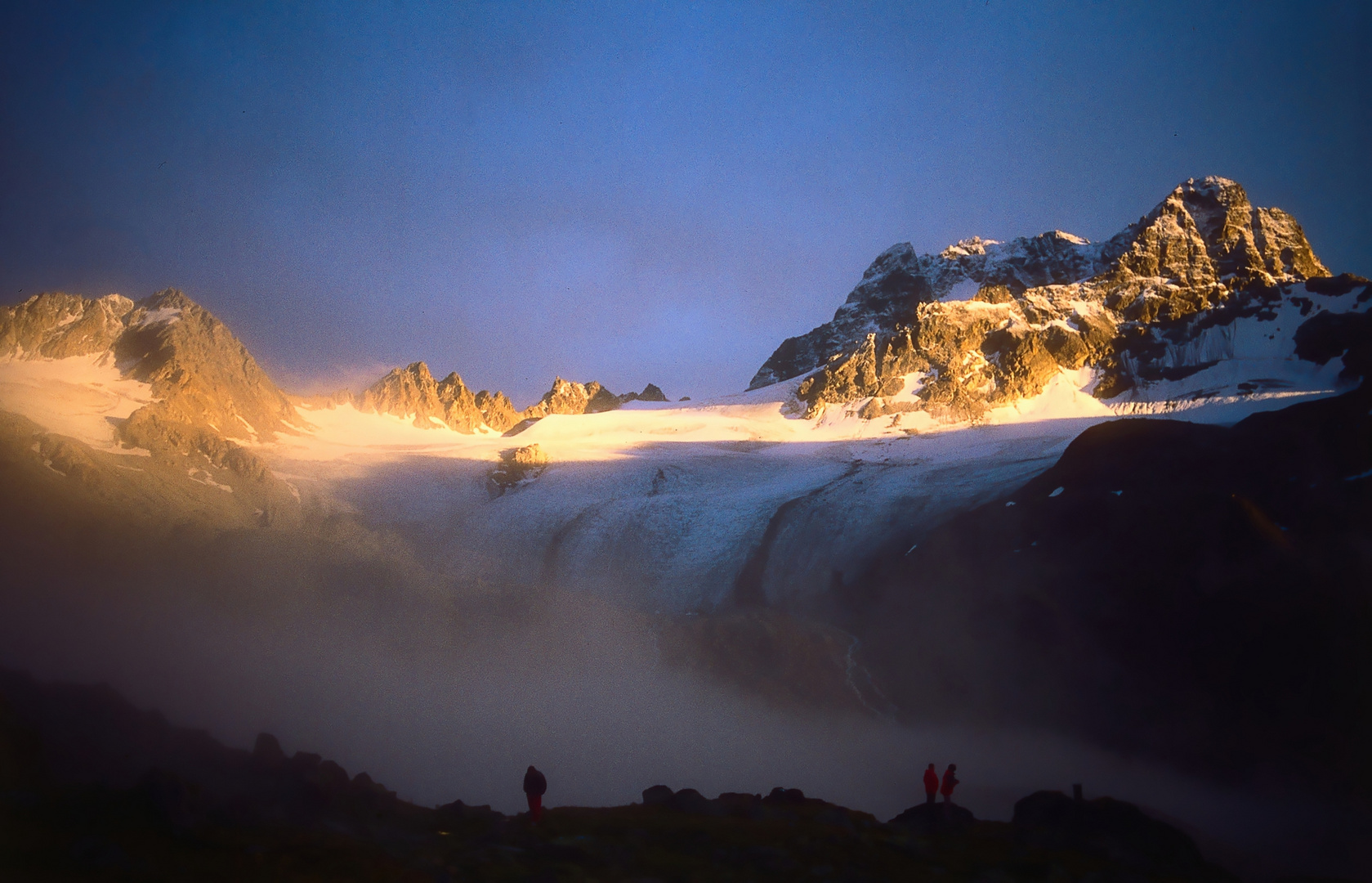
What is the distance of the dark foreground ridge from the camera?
17.4 m

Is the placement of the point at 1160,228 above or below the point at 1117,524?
above

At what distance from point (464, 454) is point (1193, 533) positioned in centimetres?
7781

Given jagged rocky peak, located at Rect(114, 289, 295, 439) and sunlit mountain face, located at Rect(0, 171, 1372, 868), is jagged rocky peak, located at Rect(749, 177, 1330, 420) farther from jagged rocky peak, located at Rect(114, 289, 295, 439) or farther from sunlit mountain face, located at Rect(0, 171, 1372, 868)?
jagged rocky peak, located at Rect(114, 289, 295, 439)

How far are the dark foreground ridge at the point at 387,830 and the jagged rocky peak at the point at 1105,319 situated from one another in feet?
266


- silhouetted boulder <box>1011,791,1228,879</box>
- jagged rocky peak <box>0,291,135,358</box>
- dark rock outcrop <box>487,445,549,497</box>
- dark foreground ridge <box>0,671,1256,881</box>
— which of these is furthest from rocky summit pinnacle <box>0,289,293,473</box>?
silhouetted boulder <box>1011,791,1228,879</box>

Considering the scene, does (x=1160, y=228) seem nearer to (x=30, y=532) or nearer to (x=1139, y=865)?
(x=1139, y=865)

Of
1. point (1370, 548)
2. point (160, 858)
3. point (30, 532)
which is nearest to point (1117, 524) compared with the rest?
point (1370, 548)

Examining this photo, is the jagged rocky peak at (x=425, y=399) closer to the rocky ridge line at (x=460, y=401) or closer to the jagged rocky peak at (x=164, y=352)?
the rocky ridge line at (x=460, y=401)

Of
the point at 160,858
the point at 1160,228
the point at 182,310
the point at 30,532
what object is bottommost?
the point at 160,858

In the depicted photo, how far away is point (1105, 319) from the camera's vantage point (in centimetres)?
10838

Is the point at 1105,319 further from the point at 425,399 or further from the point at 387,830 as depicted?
the point at 425,399

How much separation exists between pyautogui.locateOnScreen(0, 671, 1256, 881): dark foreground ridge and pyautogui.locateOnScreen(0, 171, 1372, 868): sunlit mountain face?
3.07 m

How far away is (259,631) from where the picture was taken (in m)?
52.7

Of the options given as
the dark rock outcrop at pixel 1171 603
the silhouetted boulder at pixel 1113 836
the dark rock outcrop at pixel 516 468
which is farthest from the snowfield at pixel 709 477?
the silhouetted boulder at pixel 1113 836
